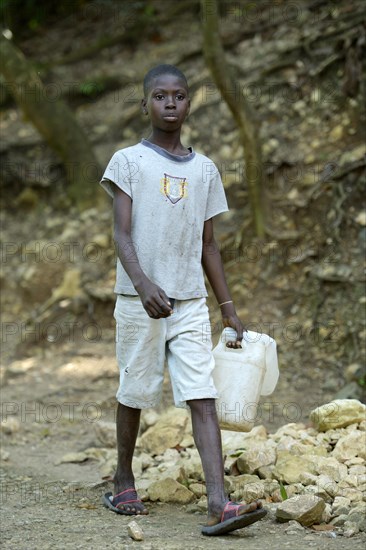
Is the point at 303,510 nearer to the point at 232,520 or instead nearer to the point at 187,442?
the point at 232,520

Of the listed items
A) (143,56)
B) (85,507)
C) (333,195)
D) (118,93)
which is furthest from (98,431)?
(143,56)

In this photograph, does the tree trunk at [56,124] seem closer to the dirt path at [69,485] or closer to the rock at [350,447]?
the dirt path at [69,485]

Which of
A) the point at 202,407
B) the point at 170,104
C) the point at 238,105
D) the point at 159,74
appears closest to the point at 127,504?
the point at 202,407

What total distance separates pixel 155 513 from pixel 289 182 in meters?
3.59

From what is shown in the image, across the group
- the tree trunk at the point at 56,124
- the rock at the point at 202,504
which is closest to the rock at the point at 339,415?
the rock at the point at 202,504

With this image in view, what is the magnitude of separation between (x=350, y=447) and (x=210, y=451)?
0.96 metres

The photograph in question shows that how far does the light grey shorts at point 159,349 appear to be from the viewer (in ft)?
10.7

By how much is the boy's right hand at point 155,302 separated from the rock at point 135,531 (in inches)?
29.8

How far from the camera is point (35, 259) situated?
7234 mm

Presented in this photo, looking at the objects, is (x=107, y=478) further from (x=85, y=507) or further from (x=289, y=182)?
(x=289, y=182)

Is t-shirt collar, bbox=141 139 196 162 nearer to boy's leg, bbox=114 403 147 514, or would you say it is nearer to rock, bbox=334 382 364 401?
boy's leg, bbox=114 403 147 514

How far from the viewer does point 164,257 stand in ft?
10.8

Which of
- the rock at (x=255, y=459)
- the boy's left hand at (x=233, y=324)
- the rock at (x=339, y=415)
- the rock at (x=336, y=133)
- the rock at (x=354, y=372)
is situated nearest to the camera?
the boy's left hand at (x=233, y=324)

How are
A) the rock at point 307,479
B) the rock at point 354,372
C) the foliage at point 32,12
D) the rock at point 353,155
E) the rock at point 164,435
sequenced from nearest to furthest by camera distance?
1. the rock at point 307,479
2. the rock at point 164,435
3. the rock at point 354,372
4. the rock at point 353,155
5. the foliage at point 32,12
